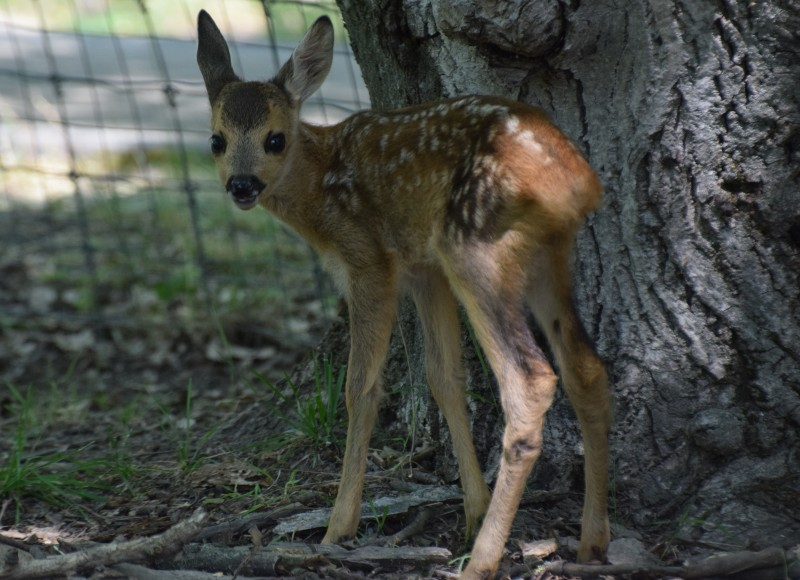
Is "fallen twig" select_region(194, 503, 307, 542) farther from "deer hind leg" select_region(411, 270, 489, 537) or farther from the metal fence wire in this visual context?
the metal fence wire

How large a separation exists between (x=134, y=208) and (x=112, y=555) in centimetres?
606

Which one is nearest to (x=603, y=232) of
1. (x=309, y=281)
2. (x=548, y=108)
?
(x=548, y=108)

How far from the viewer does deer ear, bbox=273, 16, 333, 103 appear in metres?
5.12

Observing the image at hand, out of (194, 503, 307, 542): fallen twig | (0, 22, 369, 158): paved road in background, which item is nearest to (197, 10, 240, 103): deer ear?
(194, 503, 307, 542): fallen twig

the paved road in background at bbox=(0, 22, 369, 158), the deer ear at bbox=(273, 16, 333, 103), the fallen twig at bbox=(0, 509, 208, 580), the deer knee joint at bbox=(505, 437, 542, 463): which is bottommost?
the fallen twig at bbox=(0, 509, 208, 580)

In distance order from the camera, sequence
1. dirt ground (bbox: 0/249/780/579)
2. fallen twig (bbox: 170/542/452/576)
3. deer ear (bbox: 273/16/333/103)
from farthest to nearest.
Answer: deer ear (bbox: 273/16/333/103) → dirt ground (bbox: 0/249/780/579) → fallen twig (bbox: 170/542/452/576)

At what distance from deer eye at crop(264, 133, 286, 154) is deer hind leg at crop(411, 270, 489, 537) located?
860mm

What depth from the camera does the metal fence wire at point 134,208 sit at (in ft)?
26.5

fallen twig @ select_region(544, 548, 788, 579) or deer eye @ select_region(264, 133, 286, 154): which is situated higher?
deer eye @ select_region(264, 133, 286, 154)

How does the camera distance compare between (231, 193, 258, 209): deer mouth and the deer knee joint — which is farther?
(231, 193, 258, 209): deer mouth

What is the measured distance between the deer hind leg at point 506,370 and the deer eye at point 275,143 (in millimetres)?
1257

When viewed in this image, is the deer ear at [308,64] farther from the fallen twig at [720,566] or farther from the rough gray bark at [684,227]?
the fallen twig at [720,566]

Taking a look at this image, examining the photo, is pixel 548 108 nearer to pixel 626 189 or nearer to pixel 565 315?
pixel 626 189

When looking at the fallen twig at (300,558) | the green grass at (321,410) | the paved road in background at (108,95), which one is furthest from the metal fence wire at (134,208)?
the fallen twig at (300,558)
